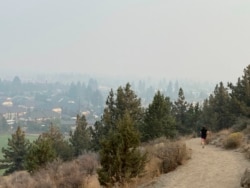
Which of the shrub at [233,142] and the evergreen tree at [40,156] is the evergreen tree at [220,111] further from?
the evergreen tree at [40,156]

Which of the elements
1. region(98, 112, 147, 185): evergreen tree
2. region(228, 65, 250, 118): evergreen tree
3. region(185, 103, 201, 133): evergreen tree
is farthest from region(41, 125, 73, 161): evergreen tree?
region(98, 112, 147, 185): evergreen tree

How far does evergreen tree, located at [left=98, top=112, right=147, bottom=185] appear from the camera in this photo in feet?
45.1

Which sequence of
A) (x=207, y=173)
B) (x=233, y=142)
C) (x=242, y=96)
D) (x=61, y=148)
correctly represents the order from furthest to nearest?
(x=61, y=148) → (x=242, y=96) → (x=233, y=142) → (x=207, y=173)

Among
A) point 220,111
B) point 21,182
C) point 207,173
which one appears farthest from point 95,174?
point 220,111

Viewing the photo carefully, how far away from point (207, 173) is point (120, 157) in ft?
12.4

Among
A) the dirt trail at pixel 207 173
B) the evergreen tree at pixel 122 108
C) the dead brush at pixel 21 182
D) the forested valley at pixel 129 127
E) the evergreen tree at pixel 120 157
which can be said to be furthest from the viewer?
the evergreen tree at pixel 122 108

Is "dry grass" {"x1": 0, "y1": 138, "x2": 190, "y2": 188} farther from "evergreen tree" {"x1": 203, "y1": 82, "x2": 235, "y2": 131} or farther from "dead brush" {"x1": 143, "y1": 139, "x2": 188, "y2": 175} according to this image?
"evergreen tree" {"x1": 203, "y1": 82, "x2": 235, "y2": 131}

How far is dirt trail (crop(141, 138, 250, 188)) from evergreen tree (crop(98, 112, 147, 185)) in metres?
0.93

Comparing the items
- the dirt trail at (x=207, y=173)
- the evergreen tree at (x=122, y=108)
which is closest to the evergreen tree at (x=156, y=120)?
the evergreen tree at (x=122, y=108)

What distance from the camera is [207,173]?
14.9 m

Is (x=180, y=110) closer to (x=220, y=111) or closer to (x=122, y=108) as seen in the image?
(x=220, y=111)

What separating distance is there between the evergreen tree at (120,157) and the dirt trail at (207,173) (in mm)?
929

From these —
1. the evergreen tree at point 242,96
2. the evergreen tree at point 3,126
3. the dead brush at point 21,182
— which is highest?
the evergreen tree at point 242,96

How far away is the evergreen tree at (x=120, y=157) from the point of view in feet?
45.1
